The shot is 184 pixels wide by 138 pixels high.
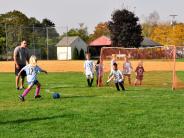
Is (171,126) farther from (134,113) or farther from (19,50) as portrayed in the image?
(19,50)

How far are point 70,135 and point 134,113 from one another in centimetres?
302

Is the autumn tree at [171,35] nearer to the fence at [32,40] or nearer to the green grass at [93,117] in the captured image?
the fence at [32,40]

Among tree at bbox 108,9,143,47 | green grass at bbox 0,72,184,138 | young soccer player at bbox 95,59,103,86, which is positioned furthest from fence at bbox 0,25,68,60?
green grass at bbox 0,72,184,138

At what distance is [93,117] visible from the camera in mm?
11172

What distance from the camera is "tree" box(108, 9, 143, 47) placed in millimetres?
80250

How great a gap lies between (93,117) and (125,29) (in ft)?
229

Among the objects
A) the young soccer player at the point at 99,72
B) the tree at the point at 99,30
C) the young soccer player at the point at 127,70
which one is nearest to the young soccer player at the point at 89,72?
the young soccer player at the point at 99,72

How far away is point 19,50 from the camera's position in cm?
1931

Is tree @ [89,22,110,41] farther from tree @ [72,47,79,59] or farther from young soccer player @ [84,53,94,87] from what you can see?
young soccer player @ [84,53,94,87]

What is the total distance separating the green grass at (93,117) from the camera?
367 inches

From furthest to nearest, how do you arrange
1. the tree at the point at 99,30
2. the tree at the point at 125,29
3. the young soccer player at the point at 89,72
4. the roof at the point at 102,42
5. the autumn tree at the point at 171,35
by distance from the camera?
the tree at the point at 99,30 → the roof at the point at 102,42 → the autumn tree at the point at 171,35 → the tree at the point at 125,29 → the young soccer player at the point at 89,72

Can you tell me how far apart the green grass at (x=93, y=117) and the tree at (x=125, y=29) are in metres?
64.7

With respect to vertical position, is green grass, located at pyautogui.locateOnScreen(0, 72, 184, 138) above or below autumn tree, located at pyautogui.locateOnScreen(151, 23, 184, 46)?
below

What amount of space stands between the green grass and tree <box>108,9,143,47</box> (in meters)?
64.7
